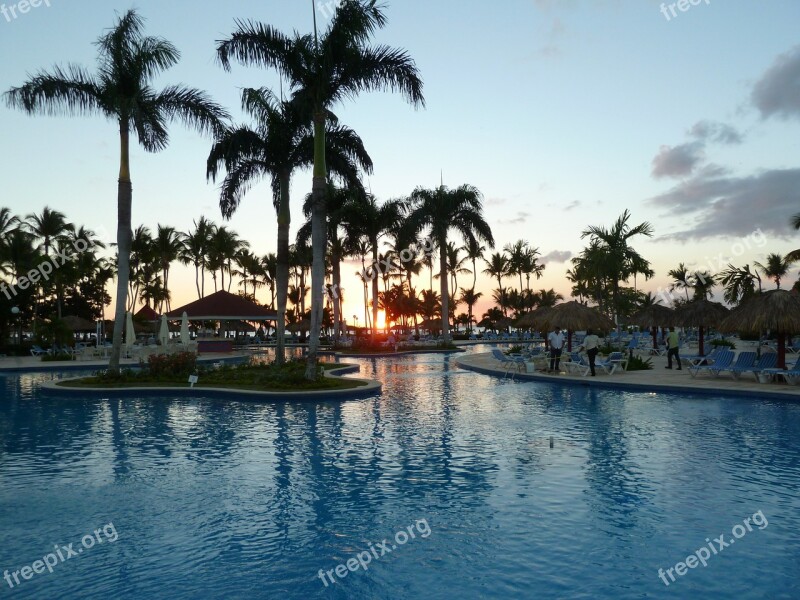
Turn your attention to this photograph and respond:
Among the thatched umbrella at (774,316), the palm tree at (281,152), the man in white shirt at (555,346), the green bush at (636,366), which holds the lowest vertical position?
the green bush at (636,366)

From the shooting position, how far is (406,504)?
7.33m

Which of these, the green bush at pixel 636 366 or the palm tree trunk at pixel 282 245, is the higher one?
the palm tree trunk at pixel 282 245

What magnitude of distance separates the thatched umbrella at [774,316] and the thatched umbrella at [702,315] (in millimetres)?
5816

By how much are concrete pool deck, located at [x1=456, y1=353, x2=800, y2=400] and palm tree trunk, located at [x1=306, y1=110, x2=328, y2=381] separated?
330 inches

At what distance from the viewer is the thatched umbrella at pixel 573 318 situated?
79.3 ft

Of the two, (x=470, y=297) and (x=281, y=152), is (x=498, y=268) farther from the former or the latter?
(x=281, y=152)

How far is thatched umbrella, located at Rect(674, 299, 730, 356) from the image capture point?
23.9 m

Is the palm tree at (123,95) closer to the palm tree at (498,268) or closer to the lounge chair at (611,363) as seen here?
the lounge chair at (611,363)

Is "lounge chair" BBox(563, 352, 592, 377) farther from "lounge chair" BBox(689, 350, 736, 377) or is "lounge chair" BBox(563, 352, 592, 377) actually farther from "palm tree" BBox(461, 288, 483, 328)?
"palm tree" BBox(461, 288, 483, 328)

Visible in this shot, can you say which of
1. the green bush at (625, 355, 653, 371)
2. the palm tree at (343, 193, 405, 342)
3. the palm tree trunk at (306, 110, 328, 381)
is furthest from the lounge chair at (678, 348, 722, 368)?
the palm tree at (343, 193, 405, 342)

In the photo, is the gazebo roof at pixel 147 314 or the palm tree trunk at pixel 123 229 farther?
the gazebo roof at pixel 147 314

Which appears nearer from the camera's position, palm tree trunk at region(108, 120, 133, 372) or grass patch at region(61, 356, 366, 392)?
grass patch at region(61, 356, 366, 392)

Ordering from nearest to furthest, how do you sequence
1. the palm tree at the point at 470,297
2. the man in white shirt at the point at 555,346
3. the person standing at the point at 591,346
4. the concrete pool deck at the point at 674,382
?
the concrete pool deck at the point at 674,382 < the person standing at the point at 591,346 < the man in white shirt at the point at 555,346 < the palm tree at the point at 470,297

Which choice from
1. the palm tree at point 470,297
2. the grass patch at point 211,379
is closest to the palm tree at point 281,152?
the grass patch at point 211,379
